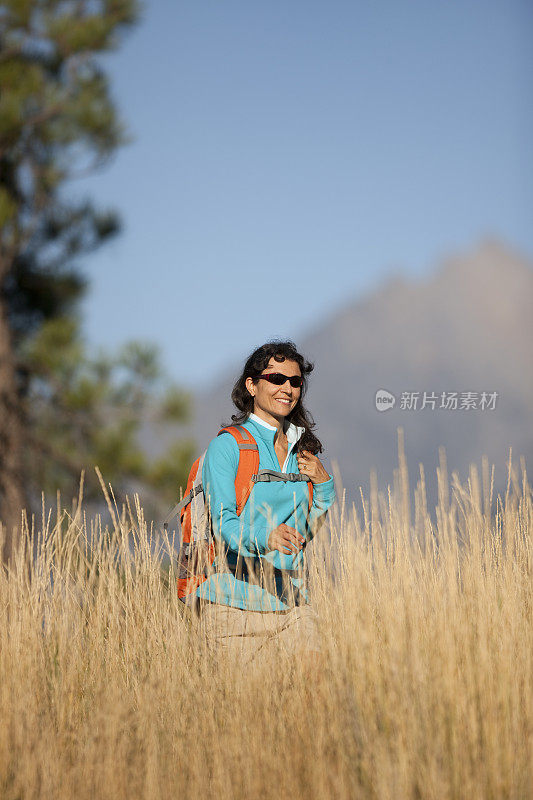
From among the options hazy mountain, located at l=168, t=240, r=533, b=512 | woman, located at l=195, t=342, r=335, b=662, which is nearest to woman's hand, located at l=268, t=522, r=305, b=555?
woman, located at l=195, t=342, r=335, b=662

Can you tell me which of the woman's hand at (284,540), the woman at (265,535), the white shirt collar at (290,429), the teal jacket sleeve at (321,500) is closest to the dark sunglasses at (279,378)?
the woman at (265,535)

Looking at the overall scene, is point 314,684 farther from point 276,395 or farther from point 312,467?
point 276,395

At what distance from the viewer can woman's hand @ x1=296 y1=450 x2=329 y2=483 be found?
267cm

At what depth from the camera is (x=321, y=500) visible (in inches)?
105

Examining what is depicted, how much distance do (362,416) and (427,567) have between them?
10877 centimetres

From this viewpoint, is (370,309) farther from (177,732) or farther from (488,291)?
(177,732)

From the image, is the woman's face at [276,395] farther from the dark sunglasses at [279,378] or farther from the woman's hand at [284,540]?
the woman's hand at [284,540]

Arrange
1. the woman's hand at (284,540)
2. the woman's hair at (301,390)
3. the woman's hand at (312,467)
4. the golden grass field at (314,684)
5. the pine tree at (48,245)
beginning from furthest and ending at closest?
1. the pine tree at (48,245)
2. the woman's hair at (301,390)
3. the woman's hand at (312,467)
4. the woman's hand at (284,540)
5. the golden grass field at (314,684)

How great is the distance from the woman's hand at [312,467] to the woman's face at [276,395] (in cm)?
15

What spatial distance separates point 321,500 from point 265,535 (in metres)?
0.26

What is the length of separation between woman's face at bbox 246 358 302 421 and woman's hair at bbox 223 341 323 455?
0.07 feet

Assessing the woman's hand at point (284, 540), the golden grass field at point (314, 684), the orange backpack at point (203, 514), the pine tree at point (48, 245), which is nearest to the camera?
the golden grass field at point (314, 684)

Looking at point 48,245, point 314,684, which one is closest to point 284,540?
point 314,684

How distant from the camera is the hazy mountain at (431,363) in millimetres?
95938
